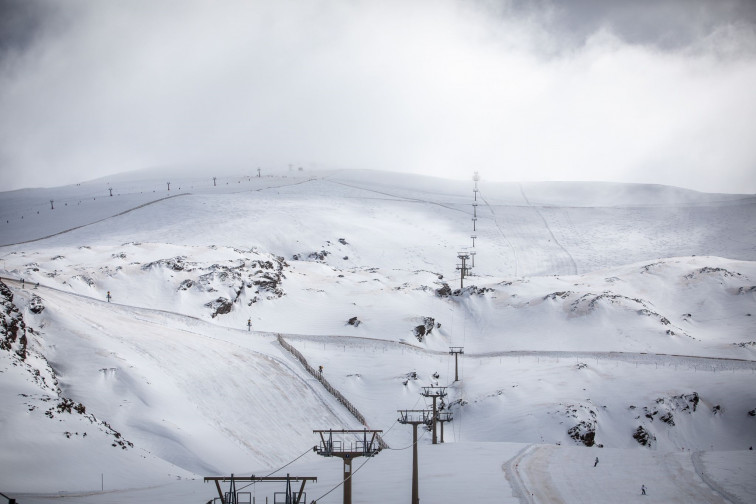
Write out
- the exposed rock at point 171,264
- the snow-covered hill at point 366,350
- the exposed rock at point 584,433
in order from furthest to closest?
the exposed rock at point 171,264
the exposed rock at point 584,433
the snow-covered hill at point 366,350

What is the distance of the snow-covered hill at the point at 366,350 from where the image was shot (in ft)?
107

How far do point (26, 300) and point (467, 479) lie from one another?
1235 inches

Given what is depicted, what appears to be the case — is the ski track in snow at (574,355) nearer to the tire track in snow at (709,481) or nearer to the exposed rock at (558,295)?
the exposed rock at (558,295)

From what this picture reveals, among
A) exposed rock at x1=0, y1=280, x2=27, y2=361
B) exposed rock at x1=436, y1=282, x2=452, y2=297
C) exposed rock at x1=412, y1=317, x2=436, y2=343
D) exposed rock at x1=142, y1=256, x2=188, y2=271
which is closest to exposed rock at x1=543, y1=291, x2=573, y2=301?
exposed rock at x1=436, y1=282, x2=452, y2=297

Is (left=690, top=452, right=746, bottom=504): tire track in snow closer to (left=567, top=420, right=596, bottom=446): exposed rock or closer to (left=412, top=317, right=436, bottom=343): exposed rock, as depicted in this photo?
(left=567, top=420, right=596, bottom=446): exposed rock

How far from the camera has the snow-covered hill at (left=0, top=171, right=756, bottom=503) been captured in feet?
107

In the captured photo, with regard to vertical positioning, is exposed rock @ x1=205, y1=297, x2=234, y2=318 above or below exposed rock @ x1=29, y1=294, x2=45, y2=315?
below

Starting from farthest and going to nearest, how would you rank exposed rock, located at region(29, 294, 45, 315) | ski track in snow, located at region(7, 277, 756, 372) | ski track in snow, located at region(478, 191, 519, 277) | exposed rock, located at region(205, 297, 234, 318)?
ski track in snow, located at region(478, 191, 519, 277)
exposed rock, located at region(205, 297, 234, 318)
ski track in snow, located at region(7, 277, 756, 372)
exposed rock, located at region(29, 294, 45, 315)

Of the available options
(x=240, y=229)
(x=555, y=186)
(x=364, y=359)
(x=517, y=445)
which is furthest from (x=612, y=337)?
(x=555, y=186)

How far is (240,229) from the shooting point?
358 feet

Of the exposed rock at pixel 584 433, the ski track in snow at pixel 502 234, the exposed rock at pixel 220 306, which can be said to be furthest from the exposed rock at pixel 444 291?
the exposed rock at pixel 584 433

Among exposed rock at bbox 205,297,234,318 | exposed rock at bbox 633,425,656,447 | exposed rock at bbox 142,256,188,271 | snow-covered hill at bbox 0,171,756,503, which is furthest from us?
exposed rock at bbox 142,256,188,271

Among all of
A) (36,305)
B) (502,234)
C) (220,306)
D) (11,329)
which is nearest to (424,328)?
(220,306)

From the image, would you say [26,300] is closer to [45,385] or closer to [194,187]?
[45,385]
